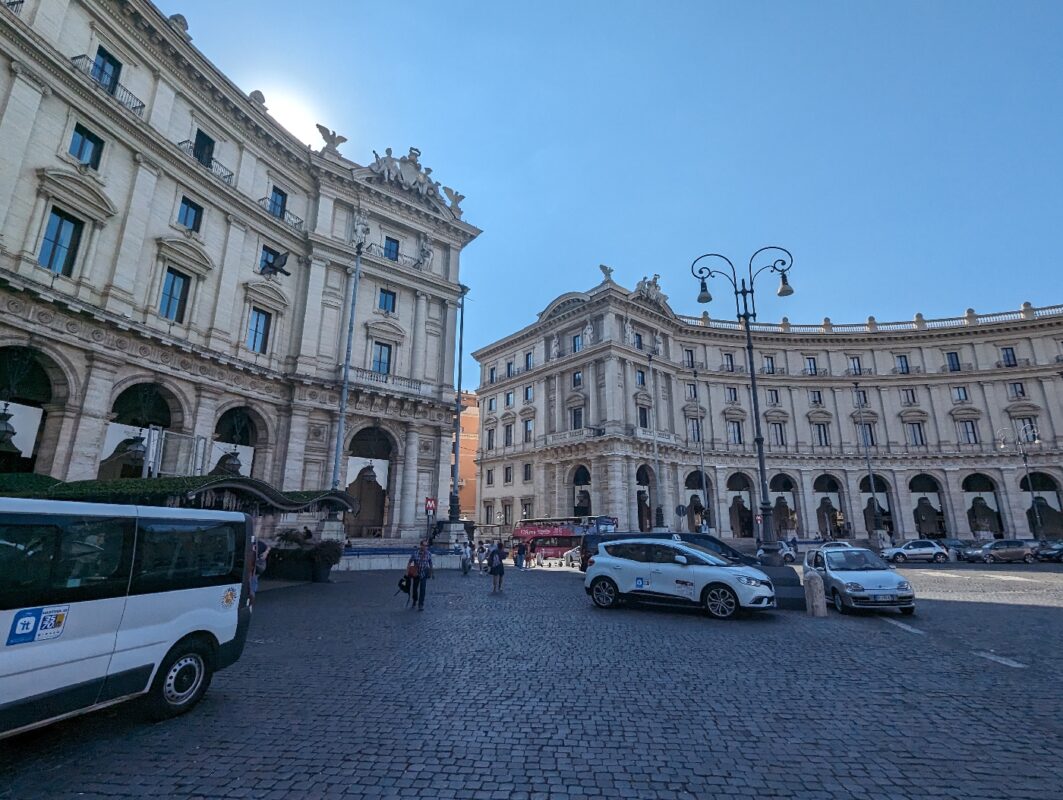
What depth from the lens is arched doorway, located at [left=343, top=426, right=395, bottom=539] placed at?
25812 mm

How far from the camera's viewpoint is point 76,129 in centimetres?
1739

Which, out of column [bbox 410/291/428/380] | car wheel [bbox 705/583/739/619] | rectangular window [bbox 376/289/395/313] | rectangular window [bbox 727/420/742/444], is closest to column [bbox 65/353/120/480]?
rectangular window [bbox 376/289/395/313]

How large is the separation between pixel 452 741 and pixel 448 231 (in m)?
30.2

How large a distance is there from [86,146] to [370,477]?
17044 mm

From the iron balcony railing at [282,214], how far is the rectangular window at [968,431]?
Answer: 5694 centimetres

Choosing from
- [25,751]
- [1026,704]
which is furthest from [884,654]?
[25,751]

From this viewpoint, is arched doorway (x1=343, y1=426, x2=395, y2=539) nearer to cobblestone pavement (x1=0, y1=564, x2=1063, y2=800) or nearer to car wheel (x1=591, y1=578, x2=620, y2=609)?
car wheel (x1=591, y1=578, x2=620, y2=609)

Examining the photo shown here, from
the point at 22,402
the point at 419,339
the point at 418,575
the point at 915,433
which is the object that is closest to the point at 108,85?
the point at 22,402

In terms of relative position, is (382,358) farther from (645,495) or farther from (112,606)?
(645,495)

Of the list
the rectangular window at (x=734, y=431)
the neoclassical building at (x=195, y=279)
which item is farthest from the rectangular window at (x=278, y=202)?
the rectangular window at (x=734, y=431)

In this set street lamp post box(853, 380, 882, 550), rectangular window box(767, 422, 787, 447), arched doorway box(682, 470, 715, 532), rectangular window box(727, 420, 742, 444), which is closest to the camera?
arched doorway box(682, 470, 715, 532)

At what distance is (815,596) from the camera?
37.3ft

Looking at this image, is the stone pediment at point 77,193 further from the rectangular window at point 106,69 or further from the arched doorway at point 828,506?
the arched doorway at point 828,506

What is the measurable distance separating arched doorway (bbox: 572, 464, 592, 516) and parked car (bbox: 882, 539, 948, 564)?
20.2 metres
